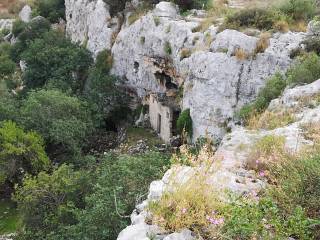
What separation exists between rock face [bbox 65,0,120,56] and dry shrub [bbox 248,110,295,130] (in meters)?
25.3

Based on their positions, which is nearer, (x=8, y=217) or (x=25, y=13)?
(x=8, y=217)

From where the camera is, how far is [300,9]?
25.0 m

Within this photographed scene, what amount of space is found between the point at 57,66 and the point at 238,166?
30.0m

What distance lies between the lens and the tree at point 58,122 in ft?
94.7

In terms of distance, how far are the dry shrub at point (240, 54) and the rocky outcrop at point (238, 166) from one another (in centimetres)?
953

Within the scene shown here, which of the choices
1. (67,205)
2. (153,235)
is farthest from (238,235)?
(67,205)

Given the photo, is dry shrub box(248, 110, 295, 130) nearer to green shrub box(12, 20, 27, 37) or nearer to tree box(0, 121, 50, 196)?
tree box(0, 121, 50, 196)

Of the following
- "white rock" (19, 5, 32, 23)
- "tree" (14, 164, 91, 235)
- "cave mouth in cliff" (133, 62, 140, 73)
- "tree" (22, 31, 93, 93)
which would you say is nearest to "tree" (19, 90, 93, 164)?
"cave mouth in cliff" (133, 62, 140, 73)

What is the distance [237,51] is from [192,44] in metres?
4.08

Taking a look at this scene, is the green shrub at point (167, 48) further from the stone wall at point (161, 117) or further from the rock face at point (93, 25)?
the rock face at point (93, 25)

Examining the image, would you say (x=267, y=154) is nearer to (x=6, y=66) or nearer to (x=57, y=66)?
(x=57, y=66)

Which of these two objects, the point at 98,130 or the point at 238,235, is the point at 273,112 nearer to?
the point at 238,235

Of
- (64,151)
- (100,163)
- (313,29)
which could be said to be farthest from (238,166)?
(64,151)

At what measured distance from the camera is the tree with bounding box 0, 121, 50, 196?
26.5 metres
